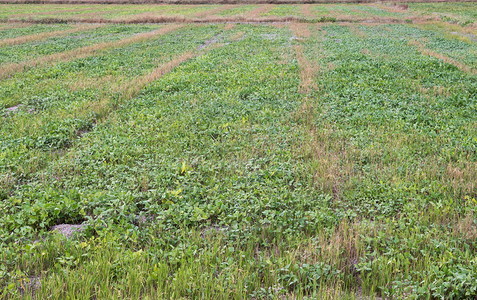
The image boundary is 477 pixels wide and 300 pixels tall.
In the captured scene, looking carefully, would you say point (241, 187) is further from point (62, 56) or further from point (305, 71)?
point (62, 56)

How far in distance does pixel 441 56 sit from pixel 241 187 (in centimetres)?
1735

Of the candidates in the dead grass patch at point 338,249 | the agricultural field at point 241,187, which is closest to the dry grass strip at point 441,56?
the agricultural field at point 241,187

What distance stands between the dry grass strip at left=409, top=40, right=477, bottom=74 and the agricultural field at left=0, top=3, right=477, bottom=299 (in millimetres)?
896

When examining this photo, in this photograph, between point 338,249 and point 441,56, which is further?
point 441,56

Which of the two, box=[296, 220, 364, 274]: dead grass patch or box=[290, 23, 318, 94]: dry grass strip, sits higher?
box=[290, 23, 318, 94]: dry grass strip

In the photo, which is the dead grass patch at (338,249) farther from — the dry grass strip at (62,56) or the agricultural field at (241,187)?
the dry grass strip at (62,56)

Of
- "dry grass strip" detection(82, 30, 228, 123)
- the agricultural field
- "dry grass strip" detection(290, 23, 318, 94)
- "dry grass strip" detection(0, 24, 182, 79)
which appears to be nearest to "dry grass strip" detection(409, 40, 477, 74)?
the agricultural field

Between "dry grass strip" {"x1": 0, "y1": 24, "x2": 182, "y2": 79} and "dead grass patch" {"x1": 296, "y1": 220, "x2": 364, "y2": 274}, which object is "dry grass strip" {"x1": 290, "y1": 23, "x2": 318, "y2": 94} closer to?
"dead grass patch" {"x1": 296, "y1": 220, "x2": 364, "y2": 274}

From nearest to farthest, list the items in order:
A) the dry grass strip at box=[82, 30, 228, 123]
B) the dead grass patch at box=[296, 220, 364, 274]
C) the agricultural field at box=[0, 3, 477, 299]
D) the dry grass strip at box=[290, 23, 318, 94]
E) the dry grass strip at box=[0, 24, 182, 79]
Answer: the agricultural field at box=[0, 3, 477, 299], the dead grass patch at box=[296, 220, 364, 274], the dry grass strip at box=[82, 30, 228, 123], the dry grass strip at box=[290, 23, 318, 94], the dry grass strip at box=[0, 24, 182, 79]

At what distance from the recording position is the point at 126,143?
8328 mm

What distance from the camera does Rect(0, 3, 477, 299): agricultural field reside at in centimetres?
424

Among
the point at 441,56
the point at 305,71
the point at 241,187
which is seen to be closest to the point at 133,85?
the point at 305,71

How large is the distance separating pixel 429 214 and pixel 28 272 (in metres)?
5.73

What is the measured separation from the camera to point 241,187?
6.39 meters
